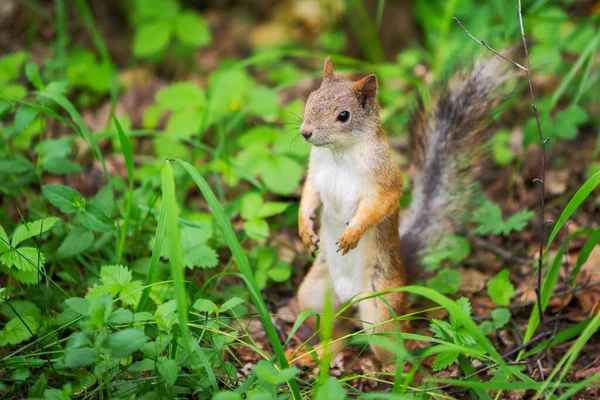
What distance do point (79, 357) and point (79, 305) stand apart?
312 millimetres

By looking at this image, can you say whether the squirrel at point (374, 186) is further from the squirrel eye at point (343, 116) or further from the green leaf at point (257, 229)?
the green leaf at point (257, 229)

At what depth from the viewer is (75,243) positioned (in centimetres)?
233

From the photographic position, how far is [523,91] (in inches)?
152

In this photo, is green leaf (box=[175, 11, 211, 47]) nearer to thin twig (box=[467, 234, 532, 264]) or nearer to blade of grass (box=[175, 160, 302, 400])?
thin twig (box=[467, 234, 532, 264])

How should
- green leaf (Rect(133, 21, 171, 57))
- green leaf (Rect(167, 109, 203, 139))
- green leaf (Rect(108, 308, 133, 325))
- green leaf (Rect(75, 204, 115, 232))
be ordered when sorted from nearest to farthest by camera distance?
green leaf (Rect(108, 308, 133, 325)), green leaf (Rect(75, 204, 115, 232)), green leaf (Rect(167, 109, 203, 139)), green leaf (Rect(133, 21, 171, 57))

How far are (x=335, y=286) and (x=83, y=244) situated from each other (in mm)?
987

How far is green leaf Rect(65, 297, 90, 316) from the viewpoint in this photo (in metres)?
1.93

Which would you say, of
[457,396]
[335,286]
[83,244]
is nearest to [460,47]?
[335,286]

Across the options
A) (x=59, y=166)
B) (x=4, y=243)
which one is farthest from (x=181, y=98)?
(x=4, y=243)

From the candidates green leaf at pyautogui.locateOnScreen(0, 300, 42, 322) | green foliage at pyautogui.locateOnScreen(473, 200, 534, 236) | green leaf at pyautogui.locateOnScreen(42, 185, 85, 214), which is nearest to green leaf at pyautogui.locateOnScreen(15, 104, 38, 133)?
green leaf at pyautogui.locateOnScreen(42, 185, 85, 214)

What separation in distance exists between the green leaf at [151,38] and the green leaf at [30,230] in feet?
6.46

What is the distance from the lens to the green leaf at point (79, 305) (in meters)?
1.93

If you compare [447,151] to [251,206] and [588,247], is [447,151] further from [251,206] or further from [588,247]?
[251,206]

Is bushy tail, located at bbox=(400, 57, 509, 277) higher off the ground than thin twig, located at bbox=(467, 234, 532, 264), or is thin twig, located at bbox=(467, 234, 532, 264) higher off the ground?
bushy tail, located at bbox=(400, 57, 509, 277)
